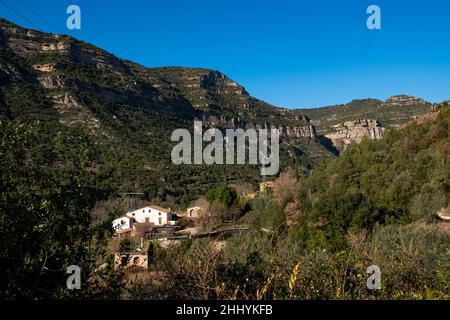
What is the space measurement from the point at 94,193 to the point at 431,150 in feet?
99.2

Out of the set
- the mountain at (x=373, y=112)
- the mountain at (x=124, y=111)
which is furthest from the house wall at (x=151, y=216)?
the mountain at (x=373, y=112)

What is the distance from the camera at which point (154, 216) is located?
42469 millimetres

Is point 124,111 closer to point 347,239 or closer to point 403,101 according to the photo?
point 347,239

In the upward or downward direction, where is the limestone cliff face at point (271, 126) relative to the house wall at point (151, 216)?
upward

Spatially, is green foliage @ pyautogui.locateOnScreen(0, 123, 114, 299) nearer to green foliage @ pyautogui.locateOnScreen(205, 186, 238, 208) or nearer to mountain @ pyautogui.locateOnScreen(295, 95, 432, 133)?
green foliage @ pyautogui.locateOnScreen(205, 186, 238, 208)

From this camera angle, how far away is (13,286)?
4.04 metres

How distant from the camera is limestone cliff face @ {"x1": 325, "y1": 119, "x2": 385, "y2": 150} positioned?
302 ft

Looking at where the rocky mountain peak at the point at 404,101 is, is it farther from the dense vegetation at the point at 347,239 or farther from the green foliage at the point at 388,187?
the green foliage at the point at 388,187

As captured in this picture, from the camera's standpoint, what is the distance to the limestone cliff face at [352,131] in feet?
302

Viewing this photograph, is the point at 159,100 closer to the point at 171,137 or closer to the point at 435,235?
the point at 171,137

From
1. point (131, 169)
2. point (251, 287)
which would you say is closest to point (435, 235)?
point (251, 287)

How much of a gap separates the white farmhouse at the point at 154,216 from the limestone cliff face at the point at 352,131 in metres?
57.0

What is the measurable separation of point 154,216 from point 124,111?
28.9 meters

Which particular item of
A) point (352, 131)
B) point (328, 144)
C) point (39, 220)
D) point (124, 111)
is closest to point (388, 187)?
point (39, 220)
